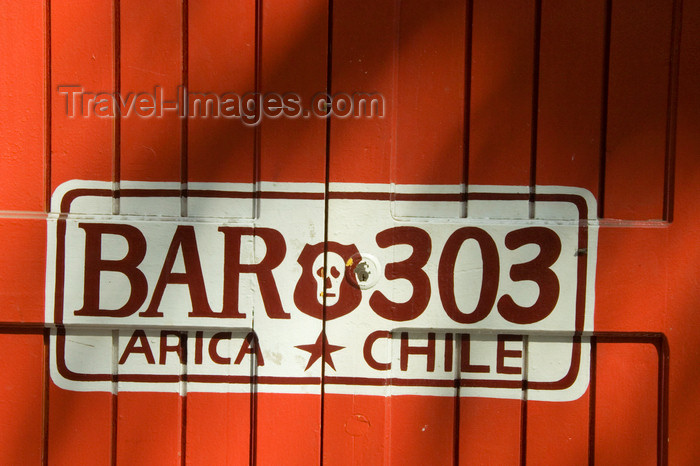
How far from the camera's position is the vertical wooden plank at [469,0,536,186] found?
3.49 ft

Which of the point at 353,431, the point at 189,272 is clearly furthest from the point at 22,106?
the point at 353,431

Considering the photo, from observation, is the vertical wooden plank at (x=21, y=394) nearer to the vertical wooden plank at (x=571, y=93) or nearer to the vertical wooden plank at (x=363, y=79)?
the vertical wooden plank at (x=363, y=79)

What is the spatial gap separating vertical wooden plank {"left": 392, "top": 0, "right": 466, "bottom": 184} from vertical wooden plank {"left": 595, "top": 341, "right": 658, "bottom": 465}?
515 mm

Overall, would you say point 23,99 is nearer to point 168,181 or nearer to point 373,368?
point 168,181

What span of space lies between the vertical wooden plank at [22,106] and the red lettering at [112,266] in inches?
5.5

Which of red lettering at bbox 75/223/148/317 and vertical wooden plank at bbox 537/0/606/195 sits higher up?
vertical wooden plank at bbox 537/0/606/195

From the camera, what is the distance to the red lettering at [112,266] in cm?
107

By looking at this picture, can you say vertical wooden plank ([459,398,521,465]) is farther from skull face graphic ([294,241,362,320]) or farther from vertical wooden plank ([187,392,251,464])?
vertical wooden plank ([187,392,251,464])

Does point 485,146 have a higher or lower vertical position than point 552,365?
higher

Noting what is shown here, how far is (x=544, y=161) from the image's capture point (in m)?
1.07

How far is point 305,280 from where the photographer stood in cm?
107

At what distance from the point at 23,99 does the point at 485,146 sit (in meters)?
0.99

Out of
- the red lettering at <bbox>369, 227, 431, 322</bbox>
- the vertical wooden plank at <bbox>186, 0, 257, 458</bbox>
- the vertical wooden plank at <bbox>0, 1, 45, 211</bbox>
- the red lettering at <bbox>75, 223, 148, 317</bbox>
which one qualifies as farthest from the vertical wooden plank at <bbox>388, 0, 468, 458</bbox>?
the vertical wooden plank at <bbox>0, 1, 45, 211</bbox>

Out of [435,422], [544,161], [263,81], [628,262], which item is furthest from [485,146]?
[435,422]
